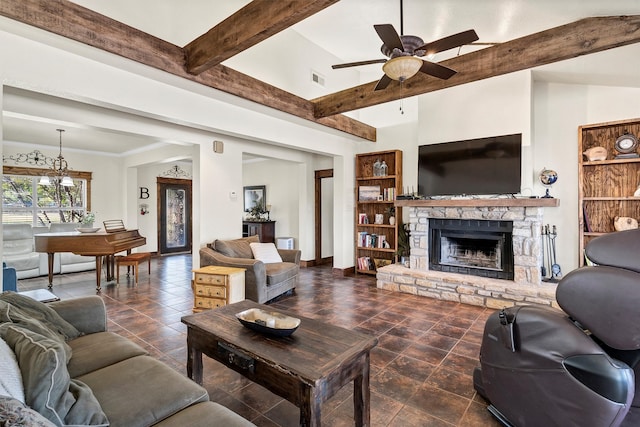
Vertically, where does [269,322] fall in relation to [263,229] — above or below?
below

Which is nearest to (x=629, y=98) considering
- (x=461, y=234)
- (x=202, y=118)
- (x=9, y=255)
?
(x=461, y=234)

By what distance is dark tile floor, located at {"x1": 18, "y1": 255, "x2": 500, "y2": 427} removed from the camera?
77.3 inches

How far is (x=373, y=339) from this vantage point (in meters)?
1.78

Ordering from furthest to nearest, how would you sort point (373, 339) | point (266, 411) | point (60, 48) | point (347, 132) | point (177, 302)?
point (347, 132), point (177, 302), point (60, 48), point (266, 411), point (373, 339)

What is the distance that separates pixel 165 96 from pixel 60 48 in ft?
3.04

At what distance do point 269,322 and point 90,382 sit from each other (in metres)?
0.91

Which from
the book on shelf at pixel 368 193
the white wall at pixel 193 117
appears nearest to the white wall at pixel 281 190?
the white wall at pixel 193 117

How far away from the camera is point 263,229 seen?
7.44m

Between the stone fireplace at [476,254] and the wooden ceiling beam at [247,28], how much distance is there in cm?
328

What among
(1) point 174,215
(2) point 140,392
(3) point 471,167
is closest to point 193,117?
(2) point 140,392

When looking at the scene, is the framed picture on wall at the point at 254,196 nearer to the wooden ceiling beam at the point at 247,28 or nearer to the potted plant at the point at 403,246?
the potted plant at the point at 403,246

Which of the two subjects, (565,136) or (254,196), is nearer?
(565,136)

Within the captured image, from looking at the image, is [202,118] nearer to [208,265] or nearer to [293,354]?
[208,265]

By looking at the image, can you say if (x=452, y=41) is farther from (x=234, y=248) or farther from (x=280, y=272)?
(x=234, y=248)
